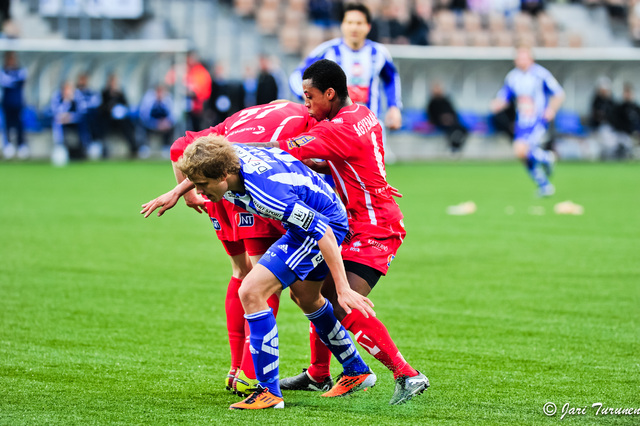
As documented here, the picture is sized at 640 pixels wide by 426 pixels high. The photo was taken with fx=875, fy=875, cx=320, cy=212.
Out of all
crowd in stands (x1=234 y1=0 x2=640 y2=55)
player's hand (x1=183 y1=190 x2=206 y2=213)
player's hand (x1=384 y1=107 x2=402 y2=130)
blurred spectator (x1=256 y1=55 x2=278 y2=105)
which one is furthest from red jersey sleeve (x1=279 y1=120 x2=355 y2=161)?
crowd in stands (x1=234 y1=0 x2=640 y2=55)

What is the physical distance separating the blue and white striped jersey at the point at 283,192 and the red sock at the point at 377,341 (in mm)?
546

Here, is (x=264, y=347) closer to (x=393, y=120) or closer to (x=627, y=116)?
(x=393, y=120)

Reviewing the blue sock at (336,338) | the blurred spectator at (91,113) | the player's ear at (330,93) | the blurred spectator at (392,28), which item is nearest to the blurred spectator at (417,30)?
the blurred spectator at (392,28)

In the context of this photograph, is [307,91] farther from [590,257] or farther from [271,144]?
[590,257]

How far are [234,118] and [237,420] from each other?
5.98 feet

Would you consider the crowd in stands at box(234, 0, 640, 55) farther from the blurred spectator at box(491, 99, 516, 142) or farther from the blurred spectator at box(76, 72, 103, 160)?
the blurred spectator at box(76, 72, 103, 160)

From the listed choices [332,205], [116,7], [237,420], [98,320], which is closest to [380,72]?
[98,320]

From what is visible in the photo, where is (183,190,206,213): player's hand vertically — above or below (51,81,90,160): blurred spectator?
above

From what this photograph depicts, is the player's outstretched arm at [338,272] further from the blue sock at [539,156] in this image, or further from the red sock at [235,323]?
the blue sock at [539,156]

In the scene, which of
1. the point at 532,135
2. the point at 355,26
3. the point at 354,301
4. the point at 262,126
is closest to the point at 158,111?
the point at 532,135

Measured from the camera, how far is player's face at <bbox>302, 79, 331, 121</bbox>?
4.81 m

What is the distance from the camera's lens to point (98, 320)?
Result: 646 cm

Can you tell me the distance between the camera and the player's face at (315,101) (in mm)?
4809

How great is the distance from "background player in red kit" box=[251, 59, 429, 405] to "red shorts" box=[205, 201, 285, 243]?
0.41m
